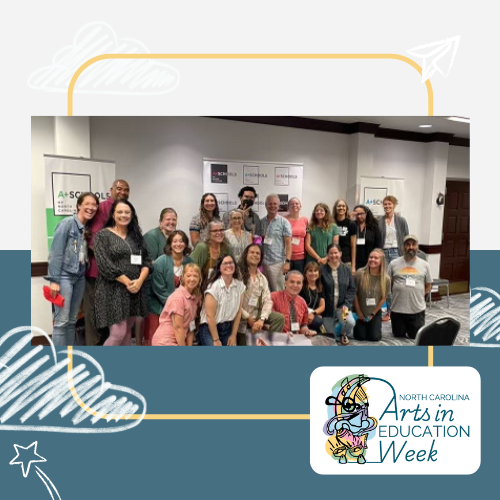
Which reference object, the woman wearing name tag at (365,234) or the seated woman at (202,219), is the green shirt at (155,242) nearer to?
the seated woman at (202,219)

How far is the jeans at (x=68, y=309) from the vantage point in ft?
8.28

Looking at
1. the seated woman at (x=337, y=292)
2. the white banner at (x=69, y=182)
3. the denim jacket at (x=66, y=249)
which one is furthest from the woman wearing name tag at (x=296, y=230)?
the denim jacket at (x=66, y=249)

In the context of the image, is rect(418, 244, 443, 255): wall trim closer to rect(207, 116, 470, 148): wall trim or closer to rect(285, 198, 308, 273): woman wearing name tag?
rect(207, 116, 470, 148): wall trim

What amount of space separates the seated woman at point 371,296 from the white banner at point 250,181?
62cm

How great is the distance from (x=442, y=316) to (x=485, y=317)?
0.24 m

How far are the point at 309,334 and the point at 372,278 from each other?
52 cm

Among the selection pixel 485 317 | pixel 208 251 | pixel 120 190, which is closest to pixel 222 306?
pixel 208 251

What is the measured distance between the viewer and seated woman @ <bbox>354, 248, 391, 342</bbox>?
2668 millimetres

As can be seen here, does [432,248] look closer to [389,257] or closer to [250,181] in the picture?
[389,257]

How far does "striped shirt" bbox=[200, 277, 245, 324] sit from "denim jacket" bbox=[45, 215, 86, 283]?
76cm

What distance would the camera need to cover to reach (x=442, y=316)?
2.67 m
